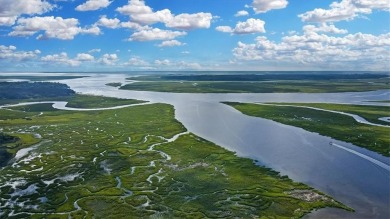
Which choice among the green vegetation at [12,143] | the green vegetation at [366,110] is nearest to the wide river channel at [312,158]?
the green vegetation at [366,110]

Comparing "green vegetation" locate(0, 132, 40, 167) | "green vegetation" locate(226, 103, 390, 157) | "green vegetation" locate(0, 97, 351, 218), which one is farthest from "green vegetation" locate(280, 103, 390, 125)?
"green vegetation" locate(0, 132, 40, 167)

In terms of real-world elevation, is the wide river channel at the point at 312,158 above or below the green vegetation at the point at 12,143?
above

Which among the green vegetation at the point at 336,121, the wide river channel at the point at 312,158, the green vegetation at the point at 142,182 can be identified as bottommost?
the green vegetation at the point at 142,182

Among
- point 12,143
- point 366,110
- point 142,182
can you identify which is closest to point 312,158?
→ point 142,182

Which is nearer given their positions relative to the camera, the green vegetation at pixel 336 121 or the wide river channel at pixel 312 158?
the wide river channel at pixel 312 158

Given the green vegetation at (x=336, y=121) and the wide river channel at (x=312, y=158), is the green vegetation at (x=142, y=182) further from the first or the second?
the green vegetation at (x=336, y=121)

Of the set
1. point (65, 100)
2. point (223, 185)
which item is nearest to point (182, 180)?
point (223, 185)

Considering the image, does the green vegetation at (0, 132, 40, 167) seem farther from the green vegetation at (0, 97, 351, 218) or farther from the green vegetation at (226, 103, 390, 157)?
the green vegetation at (226, 103, 390, 157)
